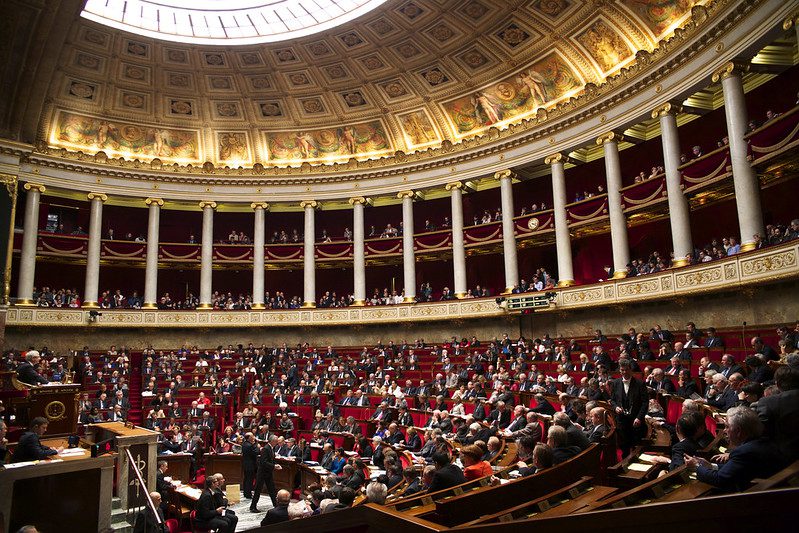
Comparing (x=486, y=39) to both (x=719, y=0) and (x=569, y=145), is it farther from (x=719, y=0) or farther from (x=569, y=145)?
(x=719, y=0)

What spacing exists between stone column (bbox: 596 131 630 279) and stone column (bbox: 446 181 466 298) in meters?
7.06

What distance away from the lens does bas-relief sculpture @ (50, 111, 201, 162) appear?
1069 inches

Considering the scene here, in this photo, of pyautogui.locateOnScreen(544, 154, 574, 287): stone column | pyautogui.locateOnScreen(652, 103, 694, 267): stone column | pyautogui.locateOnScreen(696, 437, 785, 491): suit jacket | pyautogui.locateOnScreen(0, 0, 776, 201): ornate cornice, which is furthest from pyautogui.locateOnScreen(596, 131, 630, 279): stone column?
pyautogui.locateOnScreen(696, 437, 785, 491): suit jacket

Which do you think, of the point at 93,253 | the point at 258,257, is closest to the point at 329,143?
the point at 258,257

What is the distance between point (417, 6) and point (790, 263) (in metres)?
16.4

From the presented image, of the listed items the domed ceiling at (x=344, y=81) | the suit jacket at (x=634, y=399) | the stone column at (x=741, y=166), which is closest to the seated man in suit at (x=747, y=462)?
the suit jacket at (x=634, y=399)

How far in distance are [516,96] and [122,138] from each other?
19.3m

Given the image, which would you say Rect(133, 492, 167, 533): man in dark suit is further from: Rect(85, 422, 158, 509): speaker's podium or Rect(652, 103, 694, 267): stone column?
Rect(652, 103, 694, 267): stone column

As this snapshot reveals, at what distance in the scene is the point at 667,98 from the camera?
62.3 feet

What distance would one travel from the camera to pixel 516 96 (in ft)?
81.1

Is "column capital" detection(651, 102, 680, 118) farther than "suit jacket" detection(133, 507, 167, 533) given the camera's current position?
Yes

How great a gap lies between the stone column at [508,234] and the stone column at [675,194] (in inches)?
281

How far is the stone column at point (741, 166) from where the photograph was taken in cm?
1564

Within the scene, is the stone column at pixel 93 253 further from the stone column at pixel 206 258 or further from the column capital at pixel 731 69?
the column capital at pixel 731 69
